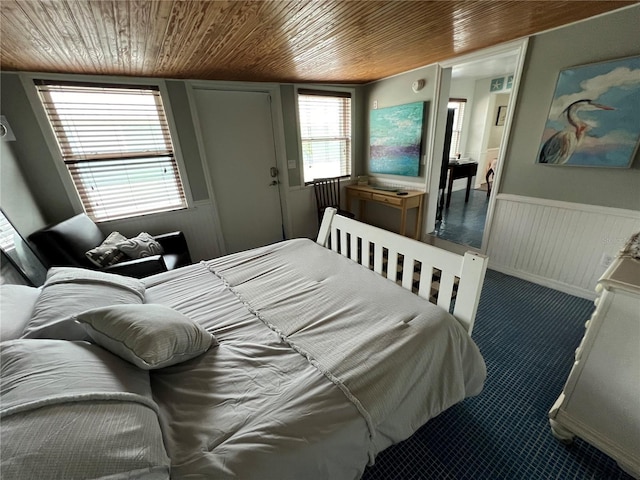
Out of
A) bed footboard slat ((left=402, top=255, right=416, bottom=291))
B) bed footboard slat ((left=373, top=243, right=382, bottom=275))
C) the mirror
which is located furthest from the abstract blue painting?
the mirror

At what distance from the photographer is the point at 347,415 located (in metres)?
0.83

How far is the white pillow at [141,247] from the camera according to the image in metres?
2.24

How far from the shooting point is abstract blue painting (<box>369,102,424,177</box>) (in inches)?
124

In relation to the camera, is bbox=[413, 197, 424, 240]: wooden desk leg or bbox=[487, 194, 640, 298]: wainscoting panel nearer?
bbox=[487, 194, 640, 298]: wainscoting panel

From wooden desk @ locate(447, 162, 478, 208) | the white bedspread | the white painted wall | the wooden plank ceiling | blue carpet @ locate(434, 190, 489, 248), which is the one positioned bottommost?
blue carpet @ locate(434, 190, 489, 248)

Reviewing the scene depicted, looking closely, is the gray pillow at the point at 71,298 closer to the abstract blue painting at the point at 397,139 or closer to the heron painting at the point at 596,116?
the abstract blue painting at the point at 397,139

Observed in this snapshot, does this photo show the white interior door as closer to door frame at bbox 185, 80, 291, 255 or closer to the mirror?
door frame at bbox 185, 80, 291, 255

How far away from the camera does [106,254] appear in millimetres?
2129

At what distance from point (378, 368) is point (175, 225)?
283 cm

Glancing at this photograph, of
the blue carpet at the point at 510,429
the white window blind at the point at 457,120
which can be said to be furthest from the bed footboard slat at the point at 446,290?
the white window blind at the point at 457,120

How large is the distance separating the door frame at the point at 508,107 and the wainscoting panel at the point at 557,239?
0.09 m

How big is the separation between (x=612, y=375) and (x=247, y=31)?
8.47ft

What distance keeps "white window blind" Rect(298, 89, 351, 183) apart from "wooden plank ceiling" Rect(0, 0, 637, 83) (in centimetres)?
98

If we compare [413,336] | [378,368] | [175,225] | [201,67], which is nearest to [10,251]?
[175,225]
